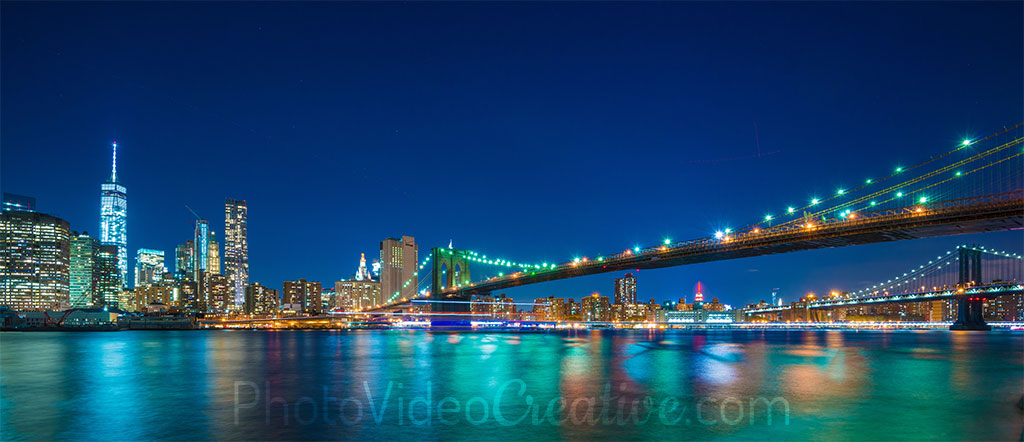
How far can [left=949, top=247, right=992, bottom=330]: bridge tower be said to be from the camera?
264 ft

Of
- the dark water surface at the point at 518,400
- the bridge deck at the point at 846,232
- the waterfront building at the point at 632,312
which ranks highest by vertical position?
the bridge deck at the point at 846,232

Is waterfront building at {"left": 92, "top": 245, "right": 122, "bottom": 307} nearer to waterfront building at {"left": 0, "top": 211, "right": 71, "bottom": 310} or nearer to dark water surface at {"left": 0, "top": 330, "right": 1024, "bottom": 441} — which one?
waterfront building at {"left": 0, "top": 211, "right": 71, "bottom": 310}

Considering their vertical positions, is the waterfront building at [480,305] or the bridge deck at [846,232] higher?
the bridge deck at [846,232]

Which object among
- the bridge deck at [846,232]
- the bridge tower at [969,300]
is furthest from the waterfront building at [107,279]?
the bridge tower at [969,300]

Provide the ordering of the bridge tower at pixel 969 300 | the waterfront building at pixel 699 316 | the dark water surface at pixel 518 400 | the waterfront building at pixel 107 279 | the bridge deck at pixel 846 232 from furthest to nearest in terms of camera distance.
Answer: the waterfront building at pixel 107 279 < the waterfront building at pixel 699 316 < the bridge tower at pixel 969 300 < the bridge deck at pixel 846 232 < the dark water surface at pixel 518 400

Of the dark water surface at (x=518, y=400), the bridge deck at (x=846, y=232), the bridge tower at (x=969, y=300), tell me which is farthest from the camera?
the bridge tower at (x=969, y=300)

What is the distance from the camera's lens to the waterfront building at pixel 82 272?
530ft

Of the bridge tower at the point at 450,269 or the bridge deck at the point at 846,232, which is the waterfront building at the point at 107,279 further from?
the bridge deck at the point at 846,232

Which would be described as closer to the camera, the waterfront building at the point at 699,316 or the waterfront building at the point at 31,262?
the waterfront building at the point at 31,262

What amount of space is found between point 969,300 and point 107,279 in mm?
191350

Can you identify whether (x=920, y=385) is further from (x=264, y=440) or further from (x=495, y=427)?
(x=264, y=440)

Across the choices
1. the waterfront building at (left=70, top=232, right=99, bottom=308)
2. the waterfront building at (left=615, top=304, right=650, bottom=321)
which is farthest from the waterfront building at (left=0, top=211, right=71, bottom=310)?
the waterfront building at (left=615, top=304, right=650, bottom=321)

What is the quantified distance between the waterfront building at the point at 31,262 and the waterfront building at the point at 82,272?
12.4m

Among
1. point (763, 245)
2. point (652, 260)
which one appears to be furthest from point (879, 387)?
point (652, 260)
